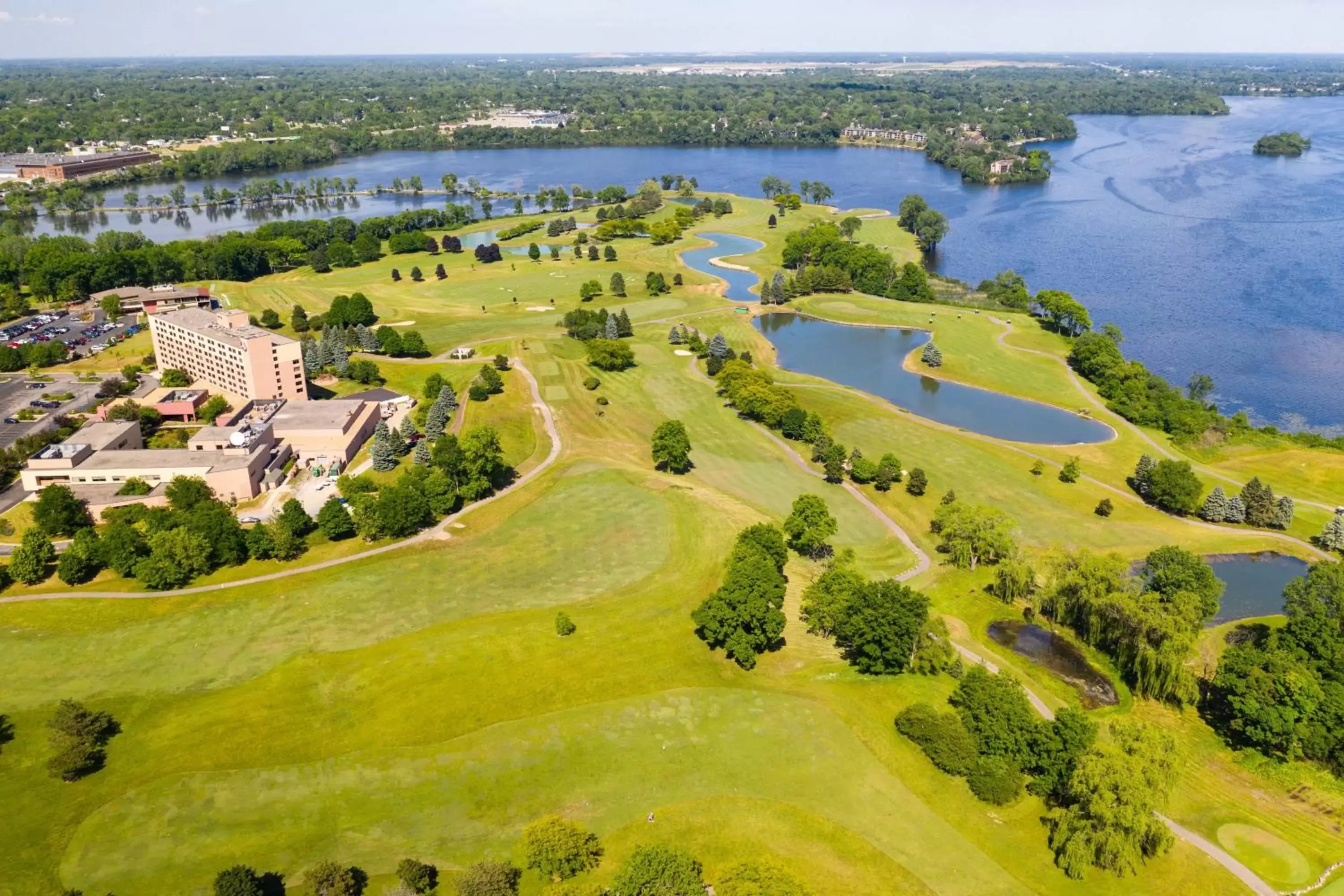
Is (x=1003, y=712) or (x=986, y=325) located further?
(x=986, y=325)

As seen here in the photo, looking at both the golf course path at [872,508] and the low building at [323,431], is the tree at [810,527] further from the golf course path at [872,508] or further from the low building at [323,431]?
the low building at [323,431]

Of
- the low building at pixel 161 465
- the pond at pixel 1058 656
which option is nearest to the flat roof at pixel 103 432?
the low building at pixel 161 465

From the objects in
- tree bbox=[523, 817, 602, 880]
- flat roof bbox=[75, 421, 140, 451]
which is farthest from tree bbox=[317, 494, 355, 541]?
tree bbox=[523, 817, 602, 880]

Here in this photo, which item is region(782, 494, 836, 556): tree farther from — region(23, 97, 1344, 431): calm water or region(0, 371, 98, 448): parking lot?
region(0, 371, 98, 448): parking lot

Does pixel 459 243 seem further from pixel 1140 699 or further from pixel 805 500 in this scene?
pixel 1140 699

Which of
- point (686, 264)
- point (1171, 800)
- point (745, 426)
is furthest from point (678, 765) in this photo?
point (686, 264)

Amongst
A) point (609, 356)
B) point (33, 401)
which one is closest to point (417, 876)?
point (609, 356)

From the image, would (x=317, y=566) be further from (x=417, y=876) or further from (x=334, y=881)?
(x=417, y=876)
